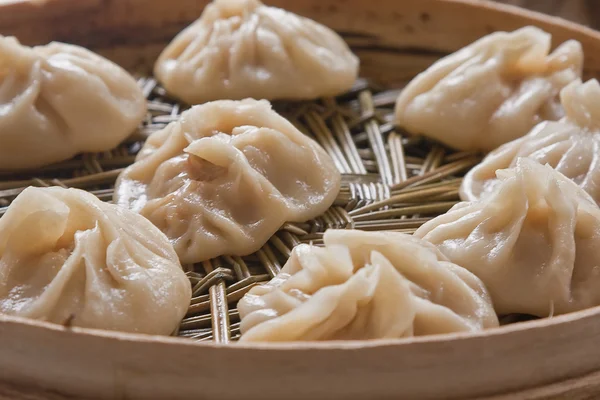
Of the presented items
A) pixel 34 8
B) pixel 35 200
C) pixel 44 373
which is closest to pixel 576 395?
pixel 44 373

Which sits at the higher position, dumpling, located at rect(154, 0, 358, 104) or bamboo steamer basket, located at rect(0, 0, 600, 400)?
bamboo steamer basket, located at rect(0, 0, 600, 400)

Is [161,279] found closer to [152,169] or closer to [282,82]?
[152,169]

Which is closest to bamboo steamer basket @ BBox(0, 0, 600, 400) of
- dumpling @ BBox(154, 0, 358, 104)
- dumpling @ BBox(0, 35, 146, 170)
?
dumpling @ BBox(0, 35, 146, 170)

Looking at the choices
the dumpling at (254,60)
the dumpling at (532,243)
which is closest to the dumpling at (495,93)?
the dumpling at (254,60)

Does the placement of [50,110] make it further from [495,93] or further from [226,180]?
[495,93]

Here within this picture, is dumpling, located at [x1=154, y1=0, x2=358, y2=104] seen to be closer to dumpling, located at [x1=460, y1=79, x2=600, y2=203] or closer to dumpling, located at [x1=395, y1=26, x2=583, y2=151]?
dumpling, located at [x1=395, y1=26, x2=583, y2=151]
